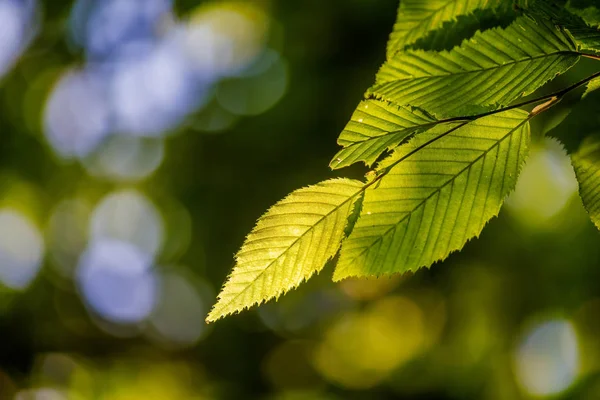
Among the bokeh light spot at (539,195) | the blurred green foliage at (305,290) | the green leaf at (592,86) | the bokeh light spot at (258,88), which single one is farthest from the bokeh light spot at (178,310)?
the green leaf at (592,86)

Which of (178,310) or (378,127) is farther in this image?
(178,310)

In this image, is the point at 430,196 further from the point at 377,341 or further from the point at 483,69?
the point at 377,341

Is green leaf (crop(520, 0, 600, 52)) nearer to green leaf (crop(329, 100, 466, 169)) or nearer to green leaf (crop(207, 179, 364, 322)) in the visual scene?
green leaf (crop(329, 100, 466, 169))

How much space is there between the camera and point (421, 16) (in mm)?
865

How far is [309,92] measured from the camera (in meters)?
5.36

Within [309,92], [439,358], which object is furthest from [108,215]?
[439,358]

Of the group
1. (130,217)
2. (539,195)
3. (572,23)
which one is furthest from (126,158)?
(572,23)

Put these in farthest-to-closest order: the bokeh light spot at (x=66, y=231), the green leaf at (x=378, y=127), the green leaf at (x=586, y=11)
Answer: the bokeh light spot at (x=66, y=231)
the green leaf at (x=378, y=127)
the green leaf at (x=586, y=11)

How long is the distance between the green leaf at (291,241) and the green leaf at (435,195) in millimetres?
31

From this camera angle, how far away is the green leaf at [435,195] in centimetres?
82

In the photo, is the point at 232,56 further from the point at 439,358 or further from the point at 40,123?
the point at 439,358

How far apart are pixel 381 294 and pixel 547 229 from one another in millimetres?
1739

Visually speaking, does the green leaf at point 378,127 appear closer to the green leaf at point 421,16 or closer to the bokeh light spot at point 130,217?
the green leaf at point 421,16

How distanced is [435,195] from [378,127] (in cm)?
14
